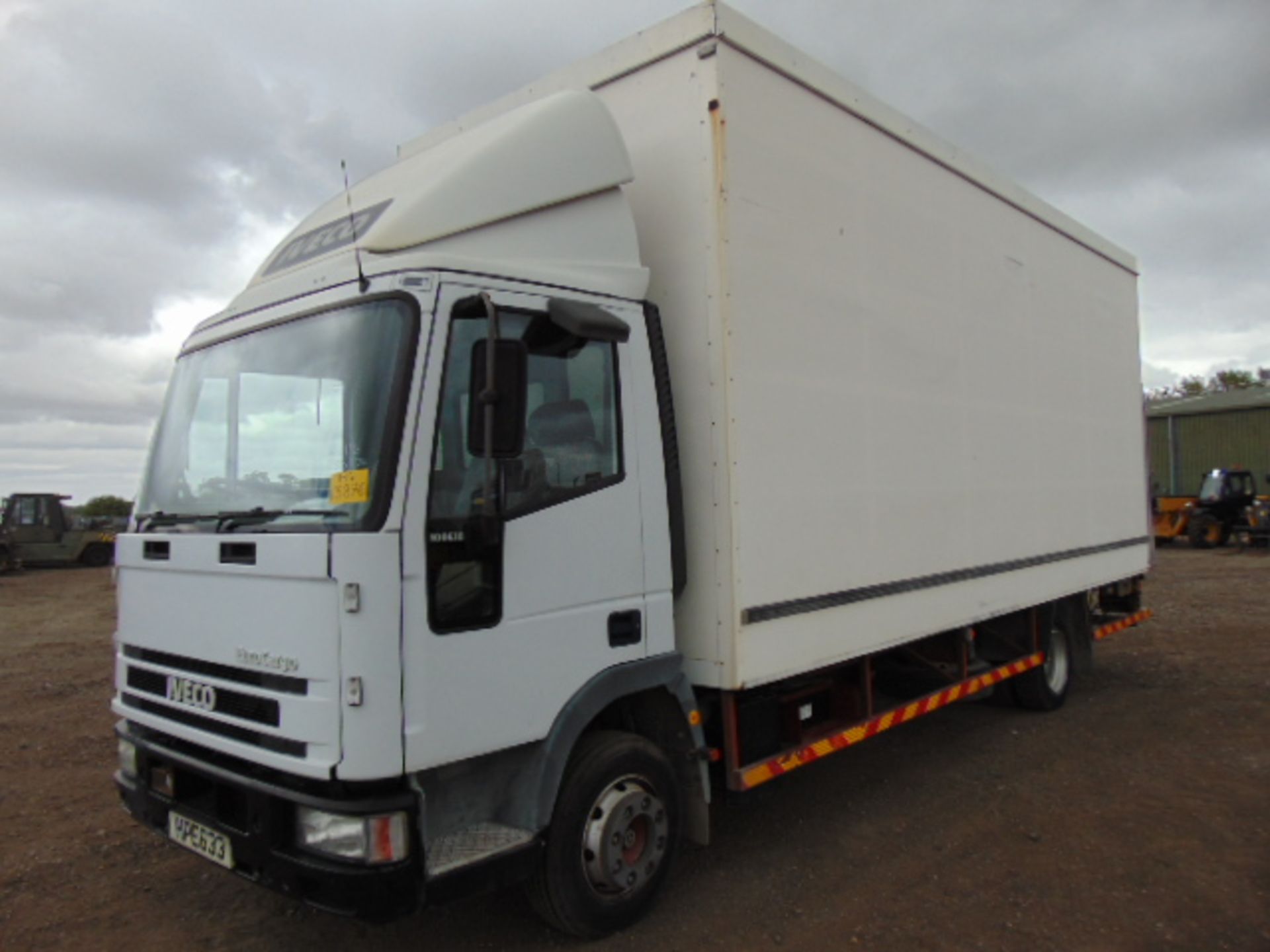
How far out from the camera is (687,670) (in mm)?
3914

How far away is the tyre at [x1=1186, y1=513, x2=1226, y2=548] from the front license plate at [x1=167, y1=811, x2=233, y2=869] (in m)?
27.4

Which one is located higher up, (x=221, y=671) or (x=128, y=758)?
(x=221, y=671)

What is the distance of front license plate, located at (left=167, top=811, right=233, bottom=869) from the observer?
315 cm

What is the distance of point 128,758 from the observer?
3699mm

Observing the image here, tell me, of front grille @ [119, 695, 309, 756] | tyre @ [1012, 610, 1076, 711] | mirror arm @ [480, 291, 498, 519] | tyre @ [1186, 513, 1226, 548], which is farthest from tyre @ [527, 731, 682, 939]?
tyre @ [1186, 513, 1226, 548]

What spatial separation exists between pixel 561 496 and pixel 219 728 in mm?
1467

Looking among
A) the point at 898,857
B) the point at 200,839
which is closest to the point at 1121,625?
the point at 898,857

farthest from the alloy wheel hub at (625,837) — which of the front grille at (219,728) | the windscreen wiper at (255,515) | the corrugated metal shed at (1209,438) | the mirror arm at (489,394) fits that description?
the corrugated metal shed at (1209,438)

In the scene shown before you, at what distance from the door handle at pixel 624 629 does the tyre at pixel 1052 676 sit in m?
4.66

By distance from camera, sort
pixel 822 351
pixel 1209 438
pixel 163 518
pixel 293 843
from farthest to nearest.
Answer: pixel 1209 438 < pixel 822 351 < pixel 163 518 < pixel 293 843

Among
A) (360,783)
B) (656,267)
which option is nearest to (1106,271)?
(656,267)

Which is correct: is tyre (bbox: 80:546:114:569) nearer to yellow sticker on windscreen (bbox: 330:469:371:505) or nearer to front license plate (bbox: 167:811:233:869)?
front license plate (bbox: 167:811:233:869)

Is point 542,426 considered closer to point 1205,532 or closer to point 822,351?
point 822,351

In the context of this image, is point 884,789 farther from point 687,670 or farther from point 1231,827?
point 687,670
